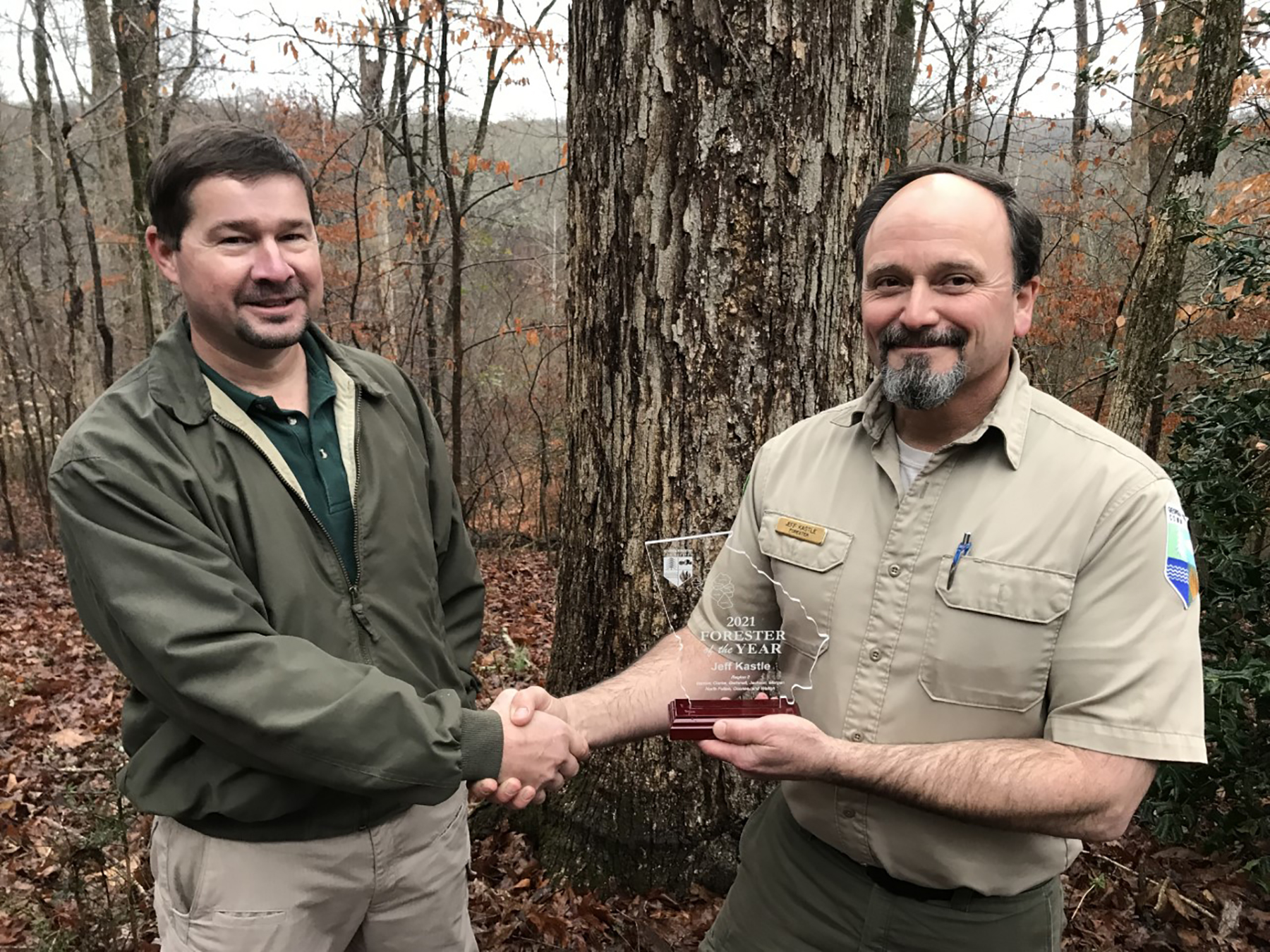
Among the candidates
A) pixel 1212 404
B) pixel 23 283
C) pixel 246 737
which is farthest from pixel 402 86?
pixel 246 737

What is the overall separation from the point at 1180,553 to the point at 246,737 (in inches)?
79.3

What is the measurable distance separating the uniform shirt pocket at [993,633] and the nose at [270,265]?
5.93ft

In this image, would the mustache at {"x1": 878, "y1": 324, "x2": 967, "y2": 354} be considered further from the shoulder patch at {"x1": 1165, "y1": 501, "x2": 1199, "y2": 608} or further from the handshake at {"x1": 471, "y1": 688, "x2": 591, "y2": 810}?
the handshake at {"x1": 471, "y1": 688, "x2": 591, "y2": 810}

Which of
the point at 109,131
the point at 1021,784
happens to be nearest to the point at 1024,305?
the point at 1021,784

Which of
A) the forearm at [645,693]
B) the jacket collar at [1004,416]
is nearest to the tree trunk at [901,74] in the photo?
the jacket collar at [1004,416]

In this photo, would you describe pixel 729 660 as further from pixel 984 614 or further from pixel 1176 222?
pixel 1176 222

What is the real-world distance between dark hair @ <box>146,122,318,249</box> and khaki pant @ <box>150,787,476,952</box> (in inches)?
61.6

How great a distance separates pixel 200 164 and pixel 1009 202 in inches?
78.3

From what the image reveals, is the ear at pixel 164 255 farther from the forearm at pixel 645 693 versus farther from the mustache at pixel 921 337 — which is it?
the mustache at pixel 921 337

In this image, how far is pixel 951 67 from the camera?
1089 cm

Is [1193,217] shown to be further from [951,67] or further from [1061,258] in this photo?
[1061,258]

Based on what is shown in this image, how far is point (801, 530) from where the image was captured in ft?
6.54

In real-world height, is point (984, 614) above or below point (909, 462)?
below

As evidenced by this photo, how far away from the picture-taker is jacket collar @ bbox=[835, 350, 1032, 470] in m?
1.80
